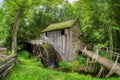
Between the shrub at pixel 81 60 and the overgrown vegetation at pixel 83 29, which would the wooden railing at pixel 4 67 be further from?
the shrub at pixel 81 60

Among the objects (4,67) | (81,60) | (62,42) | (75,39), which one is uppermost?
(75,39)

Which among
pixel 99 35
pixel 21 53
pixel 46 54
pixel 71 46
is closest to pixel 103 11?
pixel 99 35

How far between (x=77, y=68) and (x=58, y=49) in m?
5.23

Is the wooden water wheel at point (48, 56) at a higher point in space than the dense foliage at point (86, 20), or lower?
lower

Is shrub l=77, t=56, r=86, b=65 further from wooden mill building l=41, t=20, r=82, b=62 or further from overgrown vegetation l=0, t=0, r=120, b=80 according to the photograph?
wooden mill building l=41, t=20, r=82, b=62

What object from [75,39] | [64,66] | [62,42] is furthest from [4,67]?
[62,42]

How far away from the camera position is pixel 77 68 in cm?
2017

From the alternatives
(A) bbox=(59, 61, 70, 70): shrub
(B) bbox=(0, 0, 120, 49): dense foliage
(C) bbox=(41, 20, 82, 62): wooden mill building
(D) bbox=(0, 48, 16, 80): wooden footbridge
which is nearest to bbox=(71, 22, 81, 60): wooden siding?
(C) bbox=(41, 20, 82, 62): wooden mill building

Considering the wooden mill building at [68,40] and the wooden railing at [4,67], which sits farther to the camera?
the wooden mill building at [68,40]

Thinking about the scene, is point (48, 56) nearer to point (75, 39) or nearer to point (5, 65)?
point (75, 39)

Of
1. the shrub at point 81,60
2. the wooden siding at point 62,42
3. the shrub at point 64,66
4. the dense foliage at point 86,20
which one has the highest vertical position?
the dense foliage at point 86,20

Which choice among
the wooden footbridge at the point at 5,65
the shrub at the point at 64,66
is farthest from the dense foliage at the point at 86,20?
the wooden footbridge at the point at 5,65

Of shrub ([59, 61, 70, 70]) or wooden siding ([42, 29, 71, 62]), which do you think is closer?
shrub ([59, 61, 70, 70])

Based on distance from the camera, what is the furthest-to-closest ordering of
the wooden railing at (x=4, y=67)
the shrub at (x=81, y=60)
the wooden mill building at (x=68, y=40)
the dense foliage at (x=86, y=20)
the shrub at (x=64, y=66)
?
the wooden mill building at (x=68, y=40)
the shrub at (x=81, y=60)
the shrub at (x=64, y=66)
the dense foliage at (x=86, y=20)
the wooden railing at (x=4, y=67)
